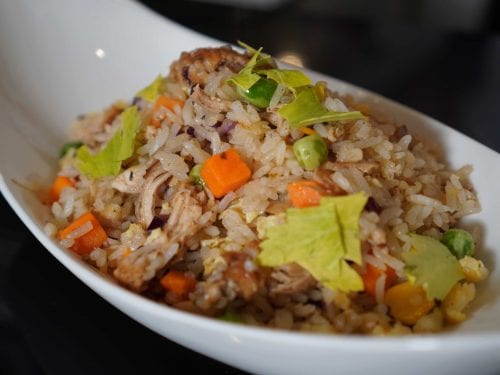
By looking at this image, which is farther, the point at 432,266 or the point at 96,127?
the point at 96,127

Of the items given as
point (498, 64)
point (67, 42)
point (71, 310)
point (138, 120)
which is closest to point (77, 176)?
point (138, 120)

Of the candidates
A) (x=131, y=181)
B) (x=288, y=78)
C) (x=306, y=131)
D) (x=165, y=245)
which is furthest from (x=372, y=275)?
(x=131, y=181)

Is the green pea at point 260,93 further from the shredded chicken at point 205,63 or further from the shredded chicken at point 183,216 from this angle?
the shredded chicken at point 183,216

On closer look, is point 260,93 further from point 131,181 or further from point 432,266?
point 432,266

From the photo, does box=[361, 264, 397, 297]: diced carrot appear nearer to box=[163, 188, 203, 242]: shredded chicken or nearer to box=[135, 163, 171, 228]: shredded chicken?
box=[163, 188, 203, 242]: shredded chicken

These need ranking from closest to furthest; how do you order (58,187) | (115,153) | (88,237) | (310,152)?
(310,152)
(88,237)
(115,153)
(58,187)

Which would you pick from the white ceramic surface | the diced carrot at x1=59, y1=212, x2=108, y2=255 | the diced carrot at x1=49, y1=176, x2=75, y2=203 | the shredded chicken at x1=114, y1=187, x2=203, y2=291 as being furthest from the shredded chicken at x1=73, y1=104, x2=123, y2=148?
the shredded chicken at x1=114, y1=187, x2=203, y2=291

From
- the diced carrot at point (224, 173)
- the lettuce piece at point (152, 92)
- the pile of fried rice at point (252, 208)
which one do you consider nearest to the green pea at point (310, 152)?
the pile of fried rice at point (252, 208)

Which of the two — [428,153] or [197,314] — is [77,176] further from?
[428,153]
